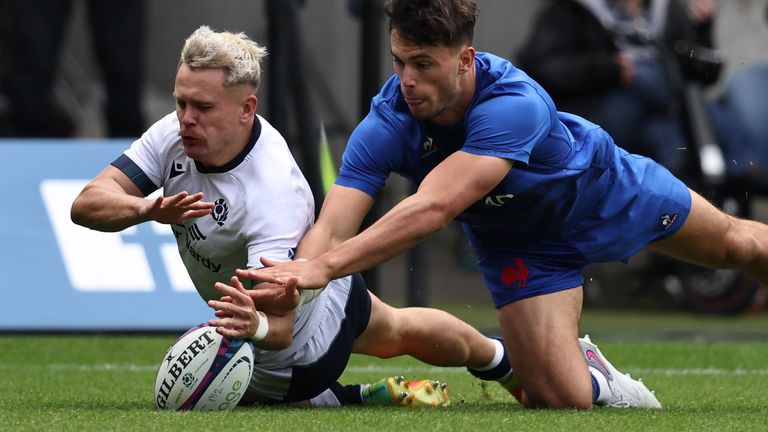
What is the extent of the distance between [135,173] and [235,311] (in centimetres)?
79

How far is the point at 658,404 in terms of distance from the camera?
593cm

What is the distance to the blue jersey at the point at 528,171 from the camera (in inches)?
211

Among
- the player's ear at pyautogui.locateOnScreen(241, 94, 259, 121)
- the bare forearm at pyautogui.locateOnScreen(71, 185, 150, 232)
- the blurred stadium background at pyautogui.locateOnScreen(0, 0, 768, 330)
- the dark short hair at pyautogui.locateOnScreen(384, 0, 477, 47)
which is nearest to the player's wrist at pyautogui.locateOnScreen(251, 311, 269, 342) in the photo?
the bare forearm at pyautogui.locateOnScreen(71, 185, 150, 232)

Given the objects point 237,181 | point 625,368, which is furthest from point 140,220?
point 625,368

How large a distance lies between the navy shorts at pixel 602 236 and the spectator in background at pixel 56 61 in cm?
420

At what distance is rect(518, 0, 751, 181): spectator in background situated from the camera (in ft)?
33.1

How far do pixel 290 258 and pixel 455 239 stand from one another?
18.4 feet

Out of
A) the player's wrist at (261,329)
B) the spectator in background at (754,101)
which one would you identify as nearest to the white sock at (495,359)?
the player's wrist at (261,329)

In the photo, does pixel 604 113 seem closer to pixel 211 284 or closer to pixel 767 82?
pixel 767 82

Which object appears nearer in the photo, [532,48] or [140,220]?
[140,220]

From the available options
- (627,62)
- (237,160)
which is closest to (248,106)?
(237,160)

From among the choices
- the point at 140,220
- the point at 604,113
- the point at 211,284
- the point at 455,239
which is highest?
the point at 140,220

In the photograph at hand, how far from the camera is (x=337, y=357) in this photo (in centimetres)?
558

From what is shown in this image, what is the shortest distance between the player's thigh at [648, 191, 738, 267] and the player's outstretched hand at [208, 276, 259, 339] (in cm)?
188
